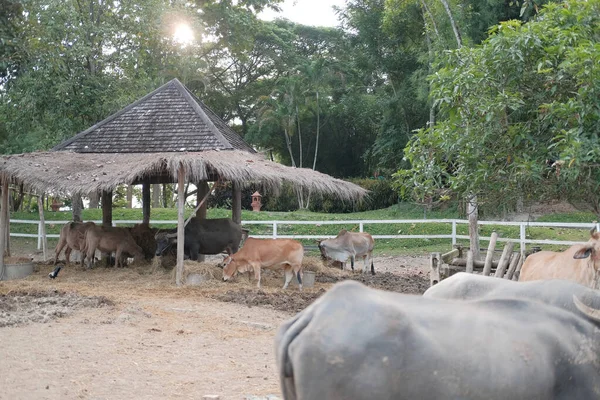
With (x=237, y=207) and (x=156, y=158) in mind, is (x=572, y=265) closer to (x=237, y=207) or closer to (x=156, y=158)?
(x=156, y=158)

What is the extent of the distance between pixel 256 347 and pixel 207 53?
2963cm

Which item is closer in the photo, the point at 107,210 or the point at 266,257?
the point at 266,257

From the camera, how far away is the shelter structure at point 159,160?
574 inches

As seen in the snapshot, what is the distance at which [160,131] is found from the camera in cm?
1748

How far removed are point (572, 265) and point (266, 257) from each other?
7.22 meters

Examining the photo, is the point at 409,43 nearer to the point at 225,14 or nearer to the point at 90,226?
the point at 225,14

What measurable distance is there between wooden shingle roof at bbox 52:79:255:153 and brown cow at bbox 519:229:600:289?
882 centimetres

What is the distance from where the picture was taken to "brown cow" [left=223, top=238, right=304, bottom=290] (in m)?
14.6

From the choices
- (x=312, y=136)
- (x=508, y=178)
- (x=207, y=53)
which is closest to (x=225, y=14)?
(x=207, y=53)

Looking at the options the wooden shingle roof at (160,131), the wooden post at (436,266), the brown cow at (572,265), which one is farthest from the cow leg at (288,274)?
the brown cow at (572,265)

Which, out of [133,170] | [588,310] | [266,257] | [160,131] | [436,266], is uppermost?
[160,131]

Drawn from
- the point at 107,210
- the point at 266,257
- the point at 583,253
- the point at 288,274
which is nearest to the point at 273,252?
the point at 266,257

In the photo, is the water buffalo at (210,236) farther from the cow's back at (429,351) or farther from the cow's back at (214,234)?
the cow's back at (429,351)

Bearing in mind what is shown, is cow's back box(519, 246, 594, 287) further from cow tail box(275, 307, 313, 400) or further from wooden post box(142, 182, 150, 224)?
wooden post box(142, 182, 150, 224)
